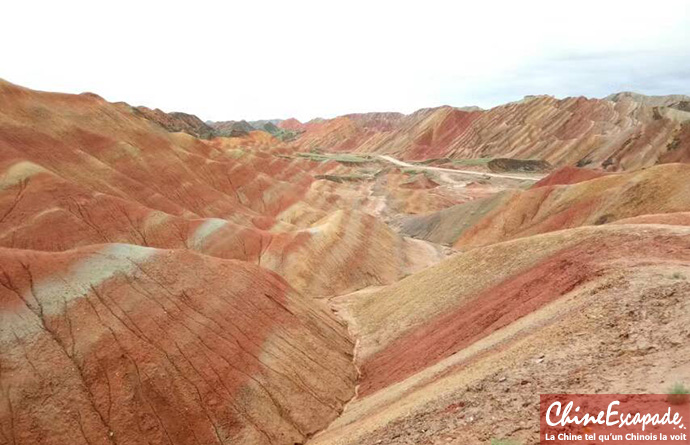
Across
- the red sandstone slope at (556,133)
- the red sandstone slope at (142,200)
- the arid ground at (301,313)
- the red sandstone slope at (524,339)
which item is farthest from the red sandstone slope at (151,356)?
the red sandstone slope at (556,133)

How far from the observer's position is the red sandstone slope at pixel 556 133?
93544 mm

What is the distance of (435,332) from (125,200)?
34.4 metres

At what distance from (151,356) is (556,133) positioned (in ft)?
442

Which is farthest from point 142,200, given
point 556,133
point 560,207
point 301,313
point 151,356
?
point 556,133

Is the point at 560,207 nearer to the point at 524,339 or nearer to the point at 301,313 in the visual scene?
the point at 301,313

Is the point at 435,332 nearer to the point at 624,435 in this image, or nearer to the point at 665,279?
the point at 665,279

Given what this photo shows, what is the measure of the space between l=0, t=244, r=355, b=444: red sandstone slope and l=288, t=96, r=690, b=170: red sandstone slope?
80.1 meters

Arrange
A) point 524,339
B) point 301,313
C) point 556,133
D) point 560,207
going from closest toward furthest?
point 524,339 → point 301,313 → point 560,207 → point 556,133

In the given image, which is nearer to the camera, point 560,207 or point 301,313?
point 301,313

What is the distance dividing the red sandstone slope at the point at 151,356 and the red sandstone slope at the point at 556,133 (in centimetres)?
8007

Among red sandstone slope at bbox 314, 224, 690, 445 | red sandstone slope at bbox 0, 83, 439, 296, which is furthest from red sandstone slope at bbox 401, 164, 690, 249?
red sandstone slope at bbox 314, 224, 690, 445

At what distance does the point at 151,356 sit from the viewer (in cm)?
1944

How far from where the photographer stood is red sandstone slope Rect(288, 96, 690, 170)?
93.5 meters

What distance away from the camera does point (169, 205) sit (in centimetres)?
5259
